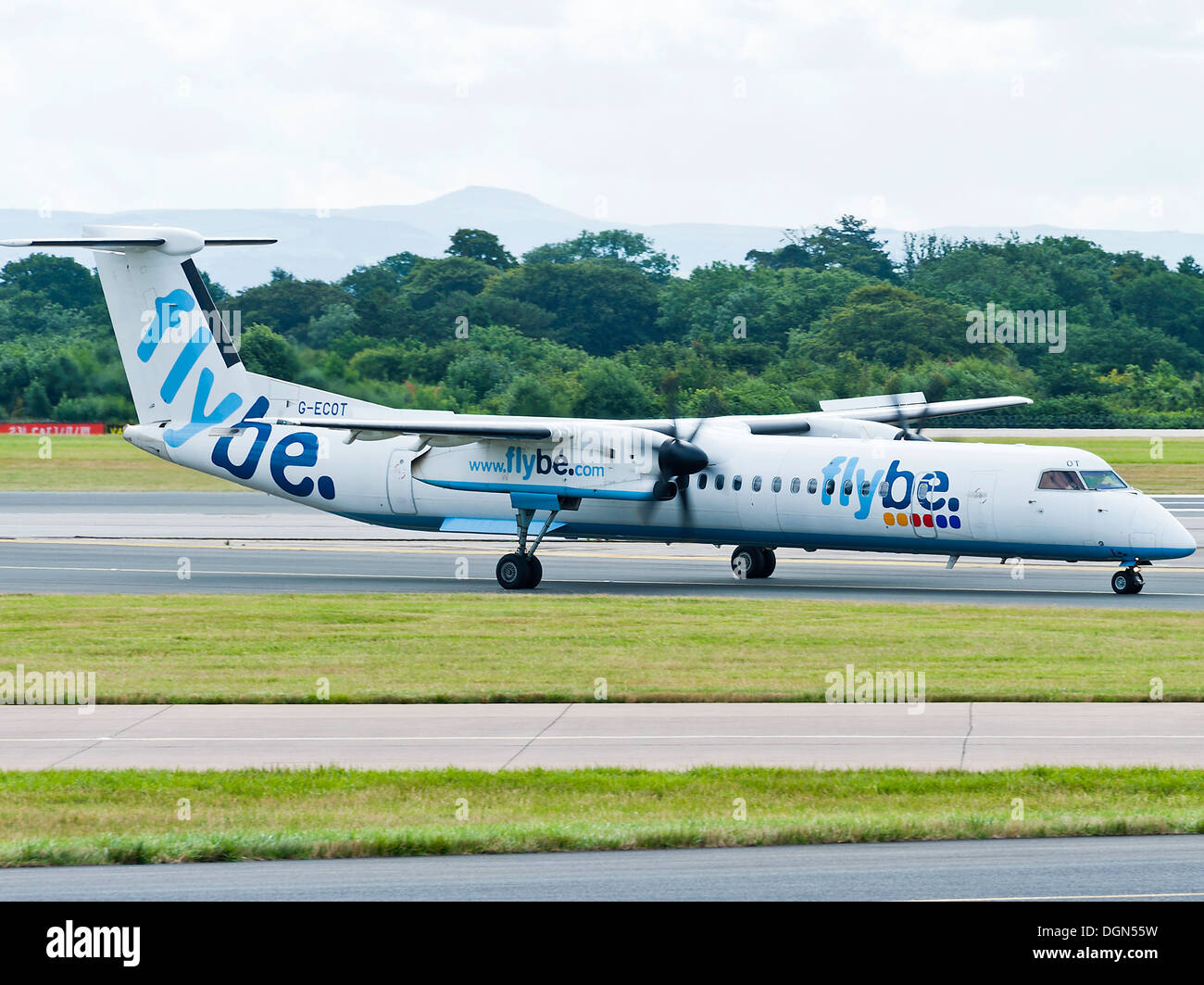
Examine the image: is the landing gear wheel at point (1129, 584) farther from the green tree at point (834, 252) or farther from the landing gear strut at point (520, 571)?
the green tree at point (834, 252)

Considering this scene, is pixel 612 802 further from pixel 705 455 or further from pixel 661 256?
pixel 661 256

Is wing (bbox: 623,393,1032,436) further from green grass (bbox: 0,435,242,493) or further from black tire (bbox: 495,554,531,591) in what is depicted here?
green grass (bbox: 0,435,242,493)

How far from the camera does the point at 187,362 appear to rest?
32.4 meters

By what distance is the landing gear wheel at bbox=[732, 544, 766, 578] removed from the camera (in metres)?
30.9

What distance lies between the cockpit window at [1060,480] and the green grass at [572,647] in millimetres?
3182

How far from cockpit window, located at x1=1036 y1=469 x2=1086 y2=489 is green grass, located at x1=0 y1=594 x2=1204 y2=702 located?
3.18 m

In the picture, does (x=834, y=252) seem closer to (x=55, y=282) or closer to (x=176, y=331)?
(x=55, y=282)

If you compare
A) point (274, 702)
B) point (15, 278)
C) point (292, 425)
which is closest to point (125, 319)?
point (292, 425)

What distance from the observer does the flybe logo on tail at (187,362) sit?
3238cm

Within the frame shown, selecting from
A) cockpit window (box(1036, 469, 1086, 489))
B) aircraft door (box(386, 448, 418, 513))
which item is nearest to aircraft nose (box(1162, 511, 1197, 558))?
cockpit window (box(1036, 469, 1086, 489))

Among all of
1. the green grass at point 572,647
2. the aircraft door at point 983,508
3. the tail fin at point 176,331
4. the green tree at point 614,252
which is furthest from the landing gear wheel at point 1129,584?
the green tree at point 614,252

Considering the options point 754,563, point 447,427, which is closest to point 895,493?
point 754,563

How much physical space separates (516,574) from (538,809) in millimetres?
17810

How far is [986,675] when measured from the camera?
58.6ft
